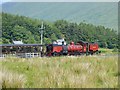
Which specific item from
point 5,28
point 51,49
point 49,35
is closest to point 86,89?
point 51,49

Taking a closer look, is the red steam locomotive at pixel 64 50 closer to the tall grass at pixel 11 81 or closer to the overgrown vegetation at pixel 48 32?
the tall grass at pixel 11 81

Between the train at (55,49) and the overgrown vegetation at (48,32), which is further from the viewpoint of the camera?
the overgrown vegetation at (48,32)

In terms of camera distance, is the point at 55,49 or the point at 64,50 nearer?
the point at 64,50

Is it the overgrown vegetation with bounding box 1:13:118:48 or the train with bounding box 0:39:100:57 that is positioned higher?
the overgrown vegetation with bounding box 1:13:118:48

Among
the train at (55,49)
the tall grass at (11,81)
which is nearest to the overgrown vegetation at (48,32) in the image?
the train at (55,49)

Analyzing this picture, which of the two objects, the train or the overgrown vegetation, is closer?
the train

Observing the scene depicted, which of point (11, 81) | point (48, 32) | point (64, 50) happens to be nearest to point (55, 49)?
point (64, 50)

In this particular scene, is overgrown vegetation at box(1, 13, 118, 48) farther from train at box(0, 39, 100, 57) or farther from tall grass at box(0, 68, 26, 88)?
tall grass at box(0, 68, 26, 88)

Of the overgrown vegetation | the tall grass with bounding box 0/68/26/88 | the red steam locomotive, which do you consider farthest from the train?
the overgrown vegetation

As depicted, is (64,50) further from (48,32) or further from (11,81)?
(48,32)

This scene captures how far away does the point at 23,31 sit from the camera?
333 feet

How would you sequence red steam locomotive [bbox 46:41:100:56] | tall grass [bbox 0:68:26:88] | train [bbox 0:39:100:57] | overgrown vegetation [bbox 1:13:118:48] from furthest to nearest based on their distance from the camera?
overgrown vegetation [bbox 1:13:118:48] → train [bbox 0:39:100:57] → red steam locomotive [bbox 46:41:100:56] → tall grass [bbox 0:68:26:88]

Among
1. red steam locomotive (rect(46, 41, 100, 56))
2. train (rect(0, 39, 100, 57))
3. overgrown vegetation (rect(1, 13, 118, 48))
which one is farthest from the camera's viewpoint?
overgrown vegetation (rect(1, 13, 118, 48))

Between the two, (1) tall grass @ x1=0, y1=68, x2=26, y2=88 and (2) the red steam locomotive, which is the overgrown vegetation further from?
(1) tall grass @ x1=0, y1=68, x2=26, y2=88
